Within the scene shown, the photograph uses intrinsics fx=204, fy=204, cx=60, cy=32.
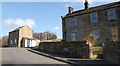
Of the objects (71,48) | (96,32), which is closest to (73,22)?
(96,32)

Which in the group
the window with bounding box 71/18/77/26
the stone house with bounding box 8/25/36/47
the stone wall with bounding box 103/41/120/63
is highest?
the window with bounding box 71/18/77/26

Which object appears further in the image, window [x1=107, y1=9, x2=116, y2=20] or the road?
window [x1=107, y1=9, x2=116, y2=20]

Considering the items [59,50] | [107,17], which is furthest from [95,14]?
[59,50]

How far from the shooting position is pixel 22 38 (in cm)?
5903

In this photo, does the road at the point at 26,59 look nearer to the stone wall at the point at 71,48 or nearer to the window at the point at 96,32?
the stone wall at the point at 71,48

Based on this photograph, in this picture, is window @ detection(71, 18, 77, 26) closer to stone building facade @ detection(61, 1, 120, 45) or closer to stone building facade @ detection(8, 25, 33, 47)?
stone building facade @ detection(61, 1, 120, 45)

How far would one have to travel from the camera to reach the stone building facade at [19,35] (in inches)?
2302

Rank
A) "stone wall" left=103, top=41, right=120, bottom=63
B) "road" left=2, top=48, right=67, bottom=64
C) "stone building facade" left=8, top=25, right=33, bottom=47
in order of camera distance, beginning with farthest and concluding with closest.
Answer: "stone building facade" left=8, top=25, right=33, bottom=47 < "stone wall" left=103, top=41, right=120, bottom=63 < "road" left=2, top=48, right=67, bottom=64

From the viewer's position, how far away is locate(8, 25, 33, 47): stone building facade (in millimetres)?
58469

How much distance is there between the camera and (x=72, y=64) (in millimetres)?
18594

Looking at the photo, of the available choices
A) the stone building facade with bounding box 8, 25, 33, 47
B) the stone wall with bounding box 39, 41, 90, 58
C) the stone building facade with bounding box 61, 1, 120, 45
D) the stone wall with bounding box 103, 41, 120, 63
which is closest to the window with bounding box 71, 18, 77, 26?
the stone building facade with bounding box 61, 1, 120, 45

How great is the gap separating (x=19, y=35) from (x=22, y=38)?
4.19 feet

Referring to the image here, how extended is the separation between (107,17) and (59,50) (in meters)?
10.1

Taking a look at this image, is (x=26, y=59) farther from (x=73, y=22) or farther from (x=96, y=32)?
(x=73, y=22)
